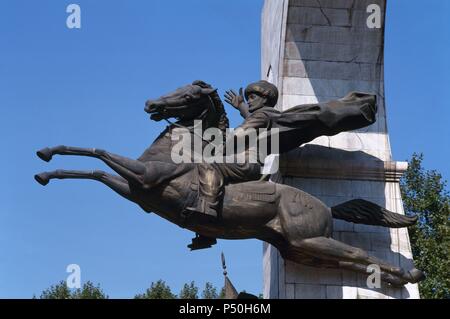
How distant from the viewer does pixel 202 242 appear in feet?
41.1

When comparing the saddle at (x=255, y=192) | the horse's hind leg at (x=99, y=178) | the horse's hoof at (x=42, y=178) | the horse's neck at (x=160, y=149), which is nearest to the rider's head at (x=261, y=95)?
the saddle at (x=255, y=192)

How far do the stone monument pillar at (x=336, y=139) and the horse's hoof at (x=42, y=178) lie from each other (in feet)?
11.8

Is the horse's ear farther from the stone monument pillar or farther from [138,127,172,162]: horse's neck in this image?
the stone monument pillar

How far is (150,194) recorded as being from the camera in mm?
11883

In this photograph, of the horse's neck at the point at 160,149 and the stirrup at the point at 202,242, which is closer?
the horse's neck at the point at 160,149

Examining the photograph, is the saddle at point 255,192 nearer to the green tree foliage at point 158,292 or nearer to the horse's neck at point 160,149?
the horse's neck at point 160,149

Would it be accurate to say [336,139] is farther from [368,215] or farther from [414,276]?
[414,276]

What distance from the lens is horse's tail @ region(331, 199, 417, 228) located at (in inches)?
506

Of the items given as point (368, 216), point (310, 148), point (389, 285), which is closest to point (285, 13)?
point (310, 148)

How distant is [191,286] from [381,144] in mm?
19857

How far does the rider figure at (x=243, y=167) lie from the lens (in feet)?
39.0

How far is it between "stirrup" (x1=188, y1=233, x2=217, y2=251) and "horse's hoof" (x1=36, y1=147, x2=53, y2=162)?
2331 mm

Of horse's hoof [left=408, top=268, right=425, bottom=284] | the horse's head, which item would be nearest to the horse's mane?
the horse's head
